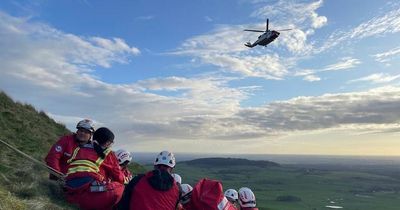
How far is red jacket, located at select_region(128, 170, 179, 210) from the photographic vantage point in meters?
8.72

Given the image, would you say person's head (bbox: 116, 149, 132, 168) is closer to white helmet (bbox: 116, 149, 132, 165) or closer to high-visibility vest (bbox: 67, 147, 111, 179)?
white helmet (bbox: 116, 149, 132, 165)

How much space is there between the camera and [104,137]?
10.7 metres

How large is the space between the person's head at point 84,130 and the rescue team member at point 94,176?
0.24 m

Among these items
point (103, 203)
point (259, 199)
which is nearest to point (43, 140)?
point (103, 203)

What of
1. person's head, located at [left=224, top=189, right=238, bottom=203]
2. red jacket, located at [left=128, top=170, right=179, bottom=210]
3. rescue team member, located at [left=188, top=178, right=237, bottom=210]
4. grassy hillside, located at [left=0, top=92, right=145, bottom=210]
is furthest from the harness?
person's head, located at [left=224, top=189, right=238, bottom=203]

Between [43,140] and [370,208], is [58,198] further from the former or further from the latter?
[370,208]

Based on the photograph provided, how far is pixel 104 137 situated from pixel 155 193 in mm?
2704

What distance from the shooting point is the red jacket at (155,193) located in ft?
28.6

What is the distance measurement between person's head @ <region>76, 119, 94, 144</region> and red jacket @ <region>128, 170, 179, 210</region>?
112 inches

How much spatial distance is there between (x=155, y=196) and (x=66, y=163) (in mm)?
4333

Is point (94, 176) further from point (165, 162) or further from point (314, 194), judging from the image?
point (314, 194)

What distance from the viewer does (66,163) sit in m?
11.9

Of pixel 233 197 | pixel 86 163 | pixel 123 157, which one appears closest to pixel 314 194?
pixel 123 157

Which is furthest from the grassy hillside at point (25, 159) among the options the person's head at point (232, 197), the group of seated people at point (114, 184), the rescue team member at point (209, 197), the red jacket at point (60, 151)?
the person's head at point (232, 197)
